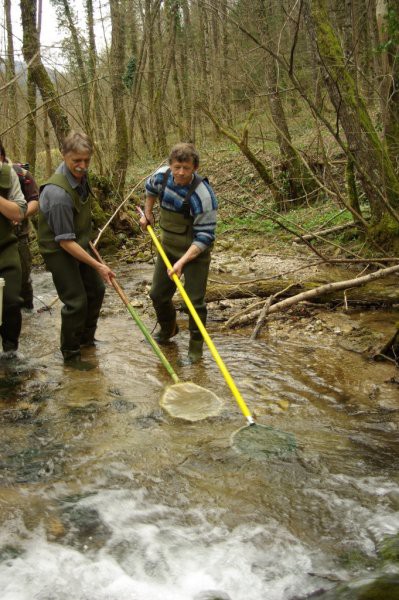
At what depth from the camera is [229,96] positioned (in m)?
19.0

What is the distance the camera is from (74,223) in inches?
176

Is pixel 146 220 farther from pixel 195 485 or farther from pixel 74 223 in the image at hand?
pixel 195 485

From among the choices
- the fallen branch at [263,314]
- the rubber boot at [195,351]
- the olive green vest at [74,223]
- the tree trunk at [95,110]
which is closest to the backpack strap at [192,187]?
the olive green vest at [74,223]

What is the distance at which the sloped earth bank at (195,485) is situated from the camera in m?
2.47

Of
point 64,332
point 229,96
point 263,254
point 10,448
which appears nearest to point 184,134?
point 229,96

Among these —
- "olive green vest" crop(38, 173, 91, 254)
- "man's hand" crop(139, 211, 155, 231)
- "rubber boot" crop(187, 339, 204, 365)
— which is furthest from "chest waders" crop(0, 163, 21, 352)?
"rubber boot" crop(187, 339, 204, 365)

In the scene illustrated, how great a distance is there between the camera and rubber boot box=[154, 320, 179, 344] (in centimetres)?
538

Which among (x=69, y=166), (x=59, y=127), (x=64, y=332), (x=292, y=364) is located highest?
(x=59, y=127)

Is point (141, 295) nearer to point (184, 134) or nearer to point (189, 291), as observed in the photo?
point (189, 291)

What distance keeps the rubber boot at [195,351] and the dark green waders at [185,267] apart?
1.3 inches

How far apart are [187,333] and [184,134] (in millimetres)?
12040

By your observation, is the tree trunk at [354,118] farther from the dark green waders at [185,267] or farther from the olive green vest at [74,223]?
the olive green vest at [74,223]

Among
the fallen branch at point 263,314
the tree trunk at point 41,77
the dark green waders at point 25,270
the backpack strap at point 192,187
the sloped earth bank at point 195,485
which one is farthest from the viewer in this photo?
the tree trunk at point 41,77

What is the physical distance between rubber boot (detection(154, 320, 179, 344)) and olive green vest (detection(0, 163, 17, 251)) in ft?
5.28
